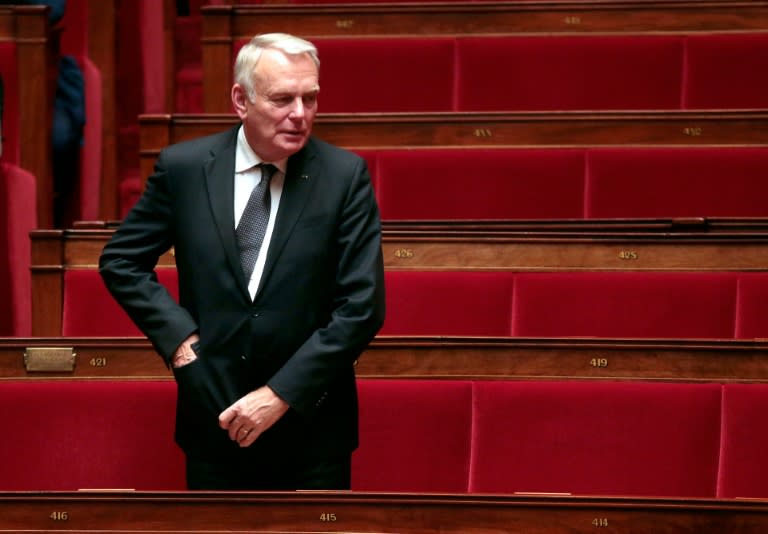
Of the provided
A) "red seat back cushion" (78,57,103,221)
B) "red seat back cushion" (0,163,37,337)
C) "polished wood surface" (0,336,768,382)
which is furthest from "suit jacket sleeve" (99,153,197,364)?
"red seat back cushion" (78,57,103,221)

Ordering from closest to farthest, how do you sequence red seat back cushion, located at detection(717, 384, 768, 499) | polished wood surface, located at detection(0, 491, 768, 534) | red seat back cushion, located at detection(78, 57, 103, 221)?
polished wood surface, located at detection(0, 491, 768, 534)
red seat back cushion, located at detection(717, 384, 768, 499)
red seat back cushion, located at detection(78, 57, 103, 221)

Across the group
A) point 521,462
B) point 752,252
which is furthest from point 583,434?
point 752,252

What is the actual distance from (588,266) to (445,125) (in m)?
0.13

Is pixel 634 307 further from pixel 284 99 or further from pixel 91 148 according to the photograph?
pixel 91 148

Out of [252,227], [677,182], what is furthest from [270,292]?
[677,182]

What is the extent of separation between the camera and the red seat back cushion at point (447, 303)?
59 cm

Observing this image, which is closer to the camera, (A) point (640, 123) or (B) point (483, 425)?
(B) point (483, 425)

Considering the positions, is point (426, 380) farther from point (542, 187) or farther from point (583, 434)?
point (542, 187)

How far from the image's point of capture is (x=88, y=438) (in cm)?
51

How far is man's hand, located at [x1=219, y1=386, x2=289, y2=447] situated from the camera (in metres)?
0.37

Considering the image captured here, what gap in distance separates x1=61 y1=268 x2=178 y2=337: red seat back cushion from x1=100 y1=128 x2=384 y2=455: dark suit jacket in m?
0.21

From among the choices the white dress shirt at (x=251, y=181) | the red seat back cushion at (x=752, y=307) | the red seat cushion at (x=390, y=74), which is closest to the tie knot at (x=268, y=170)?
the white dress shirt at (x=251, y=181)

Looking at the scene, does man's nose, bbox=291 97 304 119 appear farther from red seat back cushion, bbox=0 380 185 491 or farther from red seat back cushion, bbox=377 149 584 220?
red seat back cushion, bbox=377 149 584 220

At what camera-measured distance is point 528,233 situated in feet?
1.97
